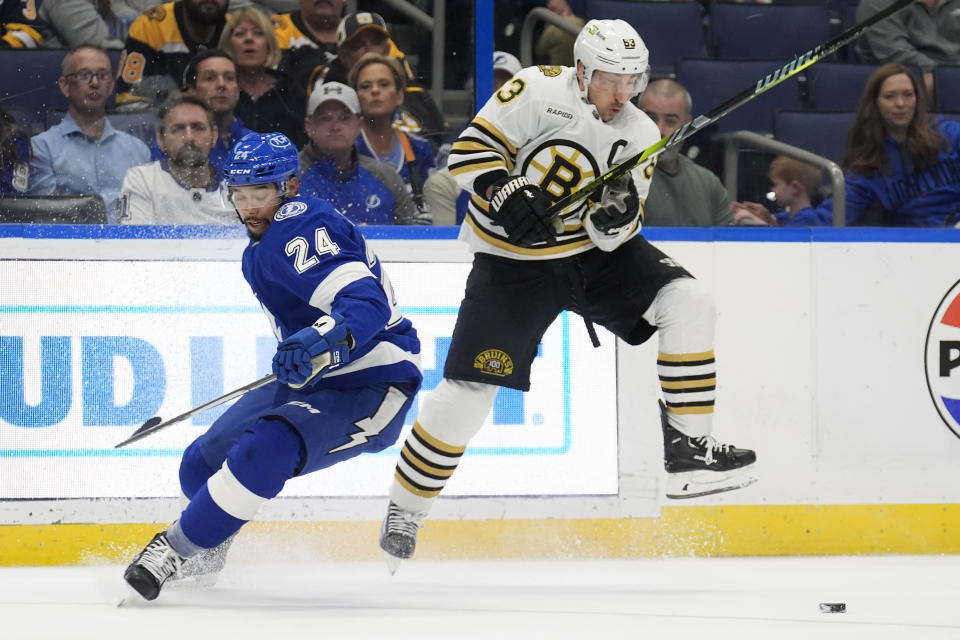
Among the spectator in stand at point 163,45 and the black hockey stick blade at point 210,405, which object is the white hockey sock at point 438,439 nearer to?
the black hockey stick blade at point 210,405

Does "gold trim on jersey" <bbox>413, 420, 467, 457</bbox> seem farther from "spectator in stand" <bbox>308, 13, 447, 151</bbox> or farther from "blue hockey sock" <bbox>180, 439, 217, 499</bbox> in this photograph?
"spectator in stand" <bbox>308, 13, 447, 151</bbox>

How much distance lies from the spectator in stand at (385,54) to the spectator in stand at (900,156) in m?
1.42

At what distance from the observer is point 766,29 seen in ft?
16.7

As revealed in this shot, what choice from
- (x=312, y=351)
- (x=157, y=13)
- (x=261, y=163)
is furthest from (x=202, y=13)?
(x=312, y=351)

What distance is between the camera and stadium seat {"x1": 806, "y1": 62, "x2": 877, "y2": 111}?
4.95m

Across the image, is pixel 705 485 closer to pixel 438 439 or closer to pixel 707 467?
pixel 707 467

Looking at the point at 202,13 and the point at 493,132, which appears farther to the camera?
the point at 202,13

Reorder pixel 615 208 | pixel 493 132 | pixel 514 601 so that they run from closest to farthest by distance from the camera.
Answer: pixel 514 601 → pixel 615 208 → pixel 493 132

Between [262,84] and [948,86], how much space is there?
8.26ft

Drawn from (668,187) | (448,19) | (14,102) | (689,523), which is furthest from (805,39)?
(14,102)

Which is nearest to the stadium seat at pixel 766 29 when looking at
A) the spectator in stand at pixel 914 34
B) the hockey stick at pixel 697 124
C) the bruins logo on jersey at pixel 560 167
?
the spectator in stand at pixel 914 34

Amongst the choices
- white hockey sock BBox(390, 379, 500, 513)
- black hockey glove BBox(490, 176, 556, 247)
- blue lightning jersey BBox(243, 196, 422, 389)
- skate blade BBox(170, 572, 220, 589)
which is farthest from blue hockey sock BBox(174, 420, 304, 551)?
black hockey glove BBox(490, 176, 556, 247)

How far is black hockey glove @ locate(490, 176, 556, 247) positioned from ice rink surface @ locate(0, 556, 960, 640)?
2.98 feet

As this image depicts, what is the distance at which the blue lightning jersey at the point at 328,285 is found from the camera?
3109 millimetres
